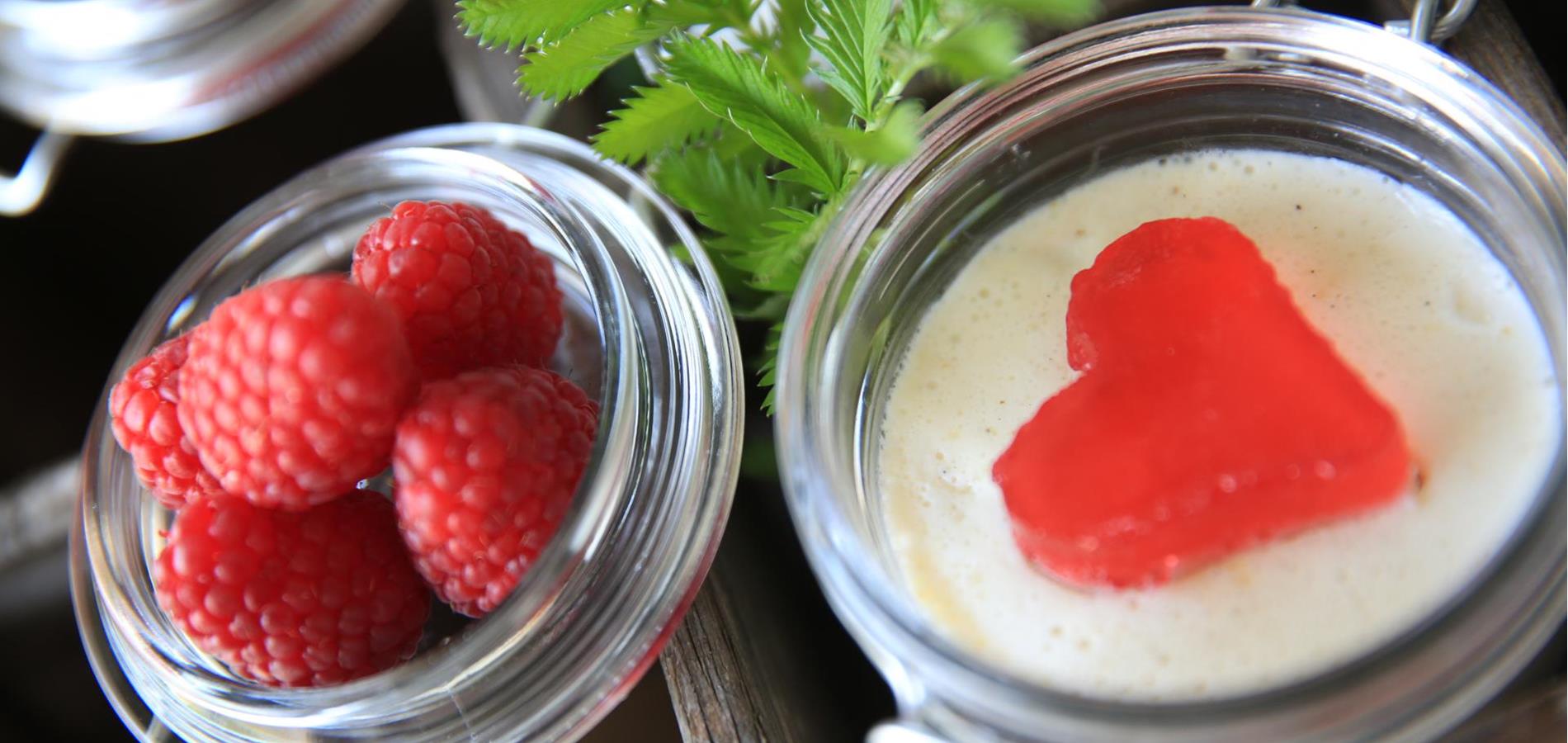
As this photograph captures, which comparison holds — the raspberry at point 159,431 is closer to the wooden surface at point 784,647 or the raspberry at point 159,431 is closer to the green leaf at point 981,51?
the wooden surface at point 784,647

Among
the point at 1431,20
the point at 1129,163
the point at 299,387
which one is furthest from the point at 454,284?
the point at 1431,20

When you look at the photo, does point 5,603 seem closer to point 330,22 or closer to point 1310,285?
point 330,22

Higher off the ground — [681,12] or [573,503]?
[681,12]

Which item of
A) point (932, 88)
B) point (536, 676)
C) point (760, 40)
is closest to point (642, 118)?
point (760, 40)

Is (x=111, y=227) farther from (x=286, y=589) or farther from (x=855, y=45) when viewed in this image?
(x=855, y=45)

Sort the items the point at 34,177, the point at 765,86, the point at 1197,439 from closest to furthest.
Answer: the point at 1197,439
the point at 765,86
the point at 34,177

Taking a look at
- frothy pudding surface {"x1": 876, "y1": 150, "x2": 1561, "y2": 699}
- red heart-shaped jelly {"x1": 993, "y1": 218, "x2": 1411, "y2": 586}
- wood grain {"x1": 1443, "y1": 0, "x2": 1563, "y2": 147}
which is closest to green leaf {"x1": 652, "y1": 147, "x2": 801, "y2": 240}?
frothy pudding surface {"x1": 876, "y1": 150, "x2": 1561, "y2": 699}
